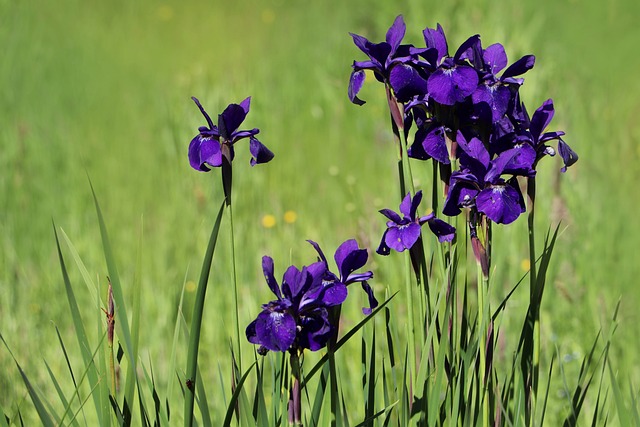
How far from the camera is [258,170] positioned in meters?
4.30

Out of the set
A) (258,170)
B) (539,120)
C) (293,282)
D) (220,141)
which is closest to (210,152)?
(220,141)

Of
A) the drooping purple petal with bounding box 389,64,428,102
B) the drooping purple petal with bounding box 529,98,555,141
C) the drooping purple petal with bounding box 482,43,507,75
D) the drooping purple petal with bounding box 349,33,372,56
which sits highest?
the drooping purple petal with bounding box 349,33,372,56

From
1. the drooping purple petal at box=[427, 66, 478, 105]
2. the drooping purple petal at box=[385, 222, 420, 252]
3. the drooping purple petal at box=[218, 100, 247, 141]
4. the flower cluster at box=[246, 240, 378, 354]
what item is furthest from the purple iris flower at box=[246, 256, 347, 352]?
the drooping purple petal at box=[427, 66, 478, 105]

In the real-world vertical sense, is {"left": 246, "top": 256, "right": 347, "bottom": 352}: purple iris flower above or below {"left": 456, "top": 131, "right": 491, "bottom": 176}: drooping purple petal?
below

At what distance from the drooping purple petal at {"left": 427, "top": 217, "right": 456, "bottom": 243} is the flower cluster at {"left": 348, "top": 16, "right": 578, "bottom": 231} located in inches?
0.9

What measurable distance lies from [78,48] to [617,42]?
456cm

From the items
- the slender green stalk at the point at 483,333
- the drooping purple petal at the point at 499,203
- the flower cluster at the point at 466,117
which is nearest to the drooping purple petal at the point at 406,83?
the flower cluster at the point at 466,117

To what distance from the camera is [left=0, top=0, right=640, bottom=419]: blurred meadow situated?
310 cm

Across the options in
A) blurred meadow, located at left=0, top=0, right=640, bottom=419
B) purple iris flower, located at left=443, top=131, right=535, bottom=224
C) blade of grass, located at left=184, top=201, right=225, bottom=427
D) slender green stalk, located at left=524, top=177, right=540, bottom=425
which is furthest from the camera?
blurred meadow, located at left=0, top=0, right=640, bottom=419

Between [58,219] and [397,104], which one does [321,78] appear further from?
[397,104]

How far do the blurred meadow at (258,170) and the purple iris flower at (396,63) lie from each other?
58 centimetres

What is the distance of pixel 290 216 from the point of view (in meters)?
4.00

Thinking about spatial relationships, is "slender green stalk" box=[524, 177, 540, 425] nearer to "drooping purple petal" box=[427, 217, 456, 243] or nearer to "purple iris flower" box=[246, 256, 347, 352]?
"drooping purple petal" box=[427, 217, 456, 243]

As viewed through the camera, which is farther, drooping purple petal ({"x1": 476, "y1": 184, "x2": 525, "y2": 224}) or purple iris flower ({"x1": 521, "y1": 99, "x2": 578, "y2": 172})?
purple iris flower ({"x1": 521, "y1": 99, "x2": 578, "y2": 172})
